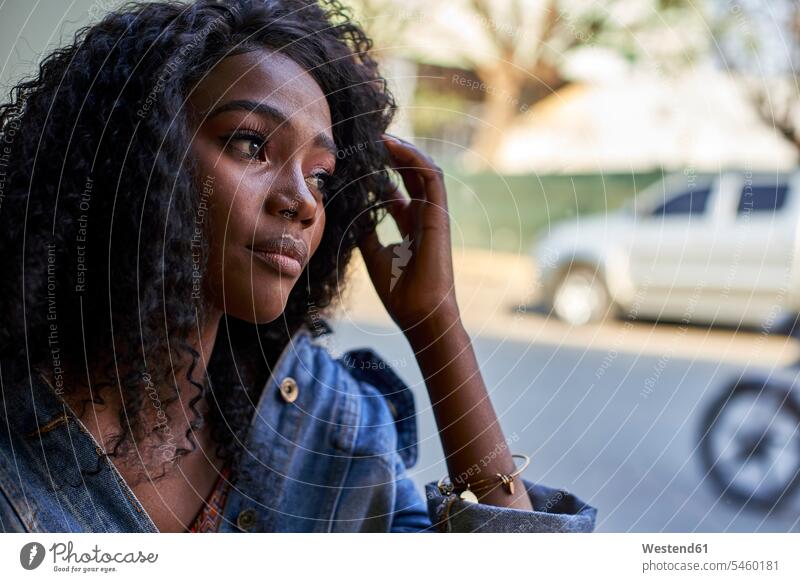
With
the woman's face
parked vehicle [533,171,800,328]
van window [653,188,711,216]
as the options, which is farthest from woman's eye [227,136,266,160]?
van window [653,188,711,216]

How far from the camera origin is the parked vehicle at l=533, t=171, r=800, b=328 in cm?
124

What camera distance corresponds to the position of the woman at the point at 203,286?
537 millimetres

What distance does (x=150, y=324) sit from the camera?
555 millimetres

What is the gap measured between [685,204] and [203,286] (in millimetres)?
2089

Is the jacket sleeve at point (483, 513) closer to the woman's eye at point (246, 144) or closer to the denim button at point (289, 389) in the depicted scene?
the denim button at point (289, 389)

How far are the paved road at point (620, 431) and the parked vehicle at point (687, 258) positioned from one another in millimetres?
115

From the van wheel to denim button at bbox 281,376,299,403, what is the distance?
0.96m
